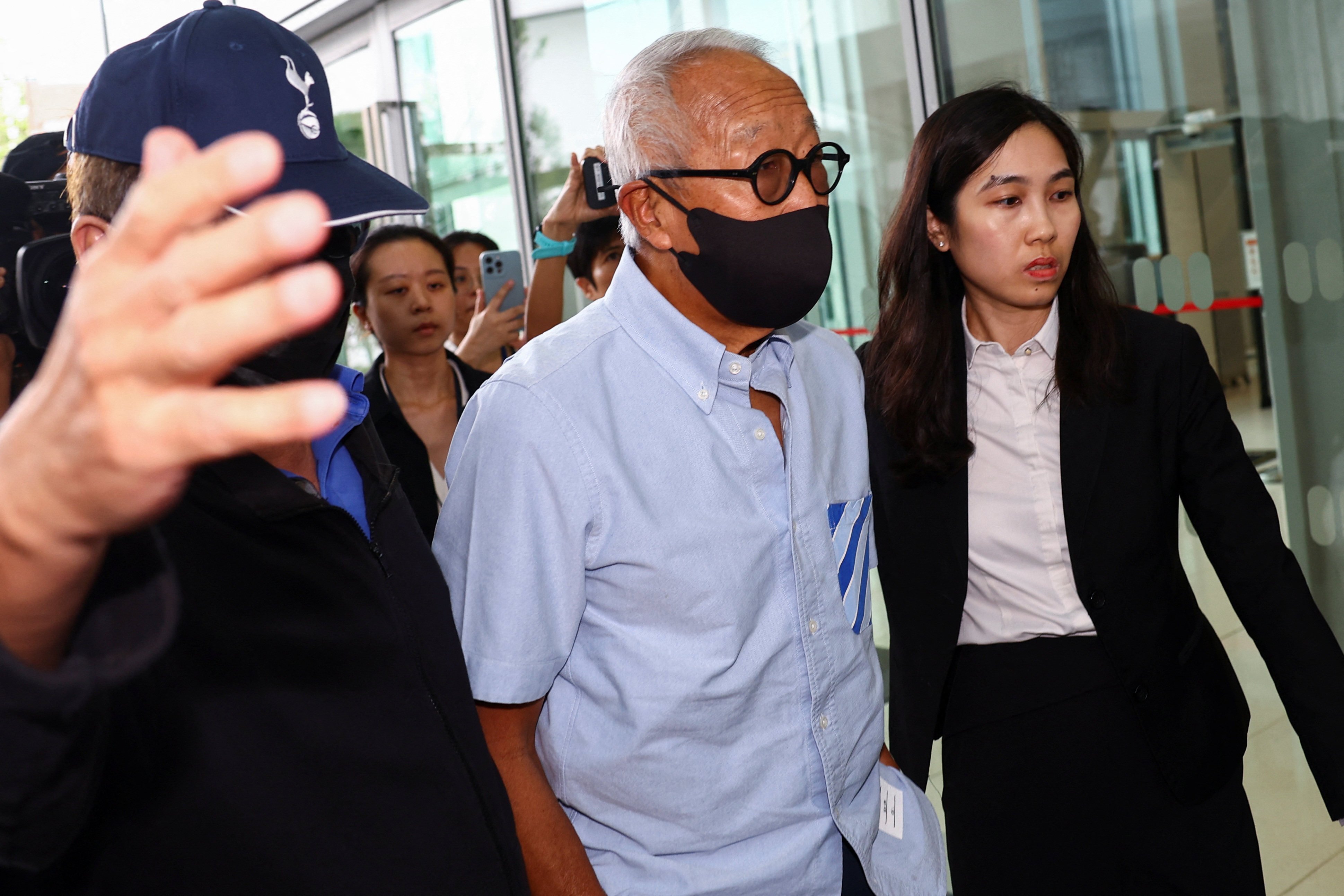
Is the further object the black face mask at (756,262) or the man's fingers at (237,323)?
the black face mask at (756,262)

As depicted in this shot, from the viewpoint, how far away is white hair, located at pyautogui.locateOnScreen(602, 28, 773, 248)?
132cm

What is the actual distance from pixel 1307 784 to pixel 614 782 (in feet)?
8.30

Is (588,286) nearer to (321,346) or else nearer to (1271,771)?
(321,346)

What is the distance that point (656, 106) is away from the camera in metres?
1.33

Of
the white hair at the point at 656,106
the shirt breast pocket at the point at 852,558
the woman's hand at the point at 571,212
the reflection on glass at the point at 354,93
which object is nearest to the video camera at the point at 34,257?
the white hair at the point at 656,106

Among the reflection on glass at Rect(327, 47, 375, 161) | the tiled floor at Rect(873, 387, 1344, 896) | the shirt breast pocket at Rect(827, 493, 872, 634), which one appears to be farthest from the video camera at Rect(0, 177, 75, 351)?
the reflection on glass at Rect(327, 47, 375, 161)

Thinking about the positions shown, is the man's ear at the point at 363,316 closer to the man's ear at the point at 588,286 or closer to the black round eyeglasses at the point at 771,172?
the man's ear at the point at 588,286

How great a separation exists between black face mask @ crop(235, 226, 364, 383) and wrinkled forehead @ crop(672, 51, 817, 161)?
1.54 feet

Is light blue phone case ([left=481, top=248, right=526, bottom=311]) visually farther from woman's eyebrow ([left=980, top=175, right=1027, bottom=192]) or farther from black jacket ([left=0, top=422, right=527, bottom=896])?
black jacket ([left=0, top=422, right=527, bottom=896])

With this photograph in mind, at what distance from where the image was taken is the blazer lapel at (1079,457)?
174cm

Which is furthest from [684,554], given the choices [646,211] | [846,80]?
[846,80]

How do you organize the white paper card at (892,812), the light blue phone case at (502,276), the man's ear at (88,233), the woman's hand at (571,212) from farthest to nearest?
the light blue phone case at (502,276) → the woman's hand at (571,212) → the white paper card at (892,812) → the man's ear at (88,233)

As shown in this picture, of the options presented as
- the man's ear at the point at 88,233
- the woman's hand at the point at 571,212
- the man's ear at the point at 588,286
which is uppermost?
the woman's hand at the point at 571,212

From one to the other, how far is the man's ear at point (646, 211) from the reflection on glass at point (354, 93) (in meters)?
4.49
